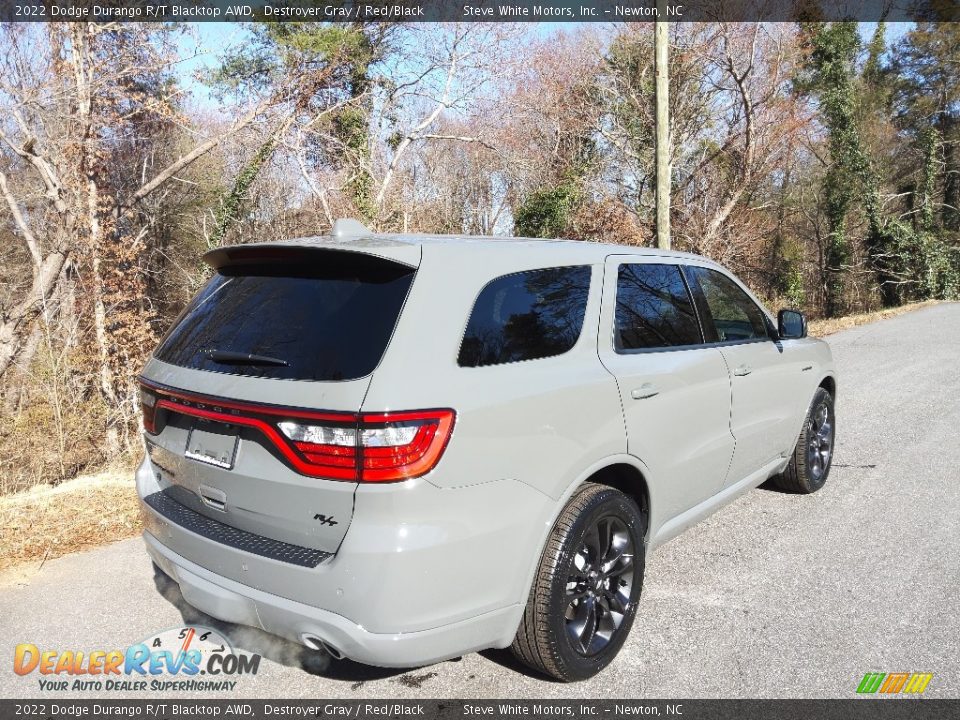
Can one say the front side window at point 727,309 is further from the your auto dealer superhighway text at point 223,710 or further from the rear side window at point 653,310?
the your auto dealer superhighway text at point 223,710

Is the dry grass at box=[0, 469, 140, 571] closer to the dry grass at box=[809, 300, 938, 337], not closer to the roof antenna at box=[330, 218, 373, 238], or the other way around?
the roof antenna at box=[330, 218, 373, 238]

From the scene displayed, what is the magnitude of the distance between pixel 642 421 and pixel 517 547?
37.1 inches

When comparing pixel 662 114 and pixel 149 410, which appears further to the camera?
pixel 662 114

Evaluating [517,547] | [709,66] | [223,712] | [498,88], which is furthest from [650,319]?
[709,66]

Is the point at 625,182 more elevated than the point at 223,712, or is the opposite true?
the point at 625,182

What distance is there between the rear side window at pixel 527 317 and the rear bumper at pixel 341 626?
3.01ft

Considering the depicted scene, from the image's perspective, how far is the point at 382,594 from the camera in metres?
2.18

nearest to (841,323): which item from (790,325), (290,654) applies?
(790,325)

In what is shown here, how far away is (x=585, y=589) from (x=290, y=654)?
4.37ft

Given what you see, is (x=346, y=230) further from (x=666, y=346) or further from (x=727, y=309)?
(x=727, y=309)

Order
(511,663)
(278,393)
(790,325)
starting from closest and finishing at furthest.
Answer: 1. (278,393)
2. (511,663)
3. (790,325)

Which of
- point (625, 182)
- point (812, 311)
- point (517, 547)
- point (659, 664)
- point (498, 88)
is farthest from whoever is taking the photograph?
point (812, 311)

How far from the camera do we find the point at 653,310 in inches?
135

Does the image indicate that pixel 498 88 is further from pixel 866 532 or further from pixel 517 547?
pixel 517 547
